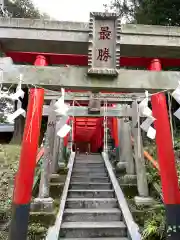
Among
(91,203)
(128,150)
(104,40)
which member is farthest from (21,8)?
(104,40)

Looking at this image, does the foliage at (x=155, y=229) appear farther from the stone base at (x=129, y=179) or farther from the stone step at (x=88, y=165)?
the stone step at (x=88, y=165)

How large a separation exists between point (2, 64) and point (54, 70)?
961 mm

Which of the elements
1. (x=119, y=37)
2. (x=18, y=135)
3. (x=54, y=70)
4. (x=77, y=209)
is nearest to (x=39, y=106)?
(x=54, y=70)

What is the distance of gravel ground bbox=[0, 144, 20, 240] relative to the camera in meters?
7.67

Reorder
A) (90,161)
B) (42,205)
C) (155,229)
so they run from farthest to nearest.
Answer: (90,161) < (42,205) < (155,229)

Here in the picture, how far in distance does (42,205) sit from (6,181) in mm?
2924

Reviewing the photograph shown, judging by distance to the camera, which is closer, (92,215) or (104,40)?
(104,40)

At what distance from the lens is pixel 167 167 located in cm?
563

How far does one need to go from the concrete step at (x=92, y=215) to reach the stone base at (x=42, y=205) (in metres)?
0.44

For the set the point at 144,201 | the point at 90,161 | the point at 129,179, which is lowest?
the point at 144,201

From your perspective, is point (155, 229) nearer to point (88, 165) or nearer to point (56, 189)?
point (56, 189)

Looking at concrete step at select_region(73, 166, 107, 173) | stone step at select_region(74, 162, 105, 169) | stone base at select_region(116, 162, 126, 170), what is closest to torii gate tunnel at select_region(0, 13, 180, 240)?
stone base at select_region(116, 162, 126, 170)

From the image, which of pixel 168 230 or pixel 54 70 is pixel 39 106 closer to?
pixel 54 70

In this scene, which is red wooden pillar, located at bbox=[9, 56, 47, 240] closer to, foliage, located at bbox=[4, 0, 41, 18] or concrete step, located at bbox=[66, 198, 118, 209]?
concrete step, located at bbox=[66, 198, 118, 209]
